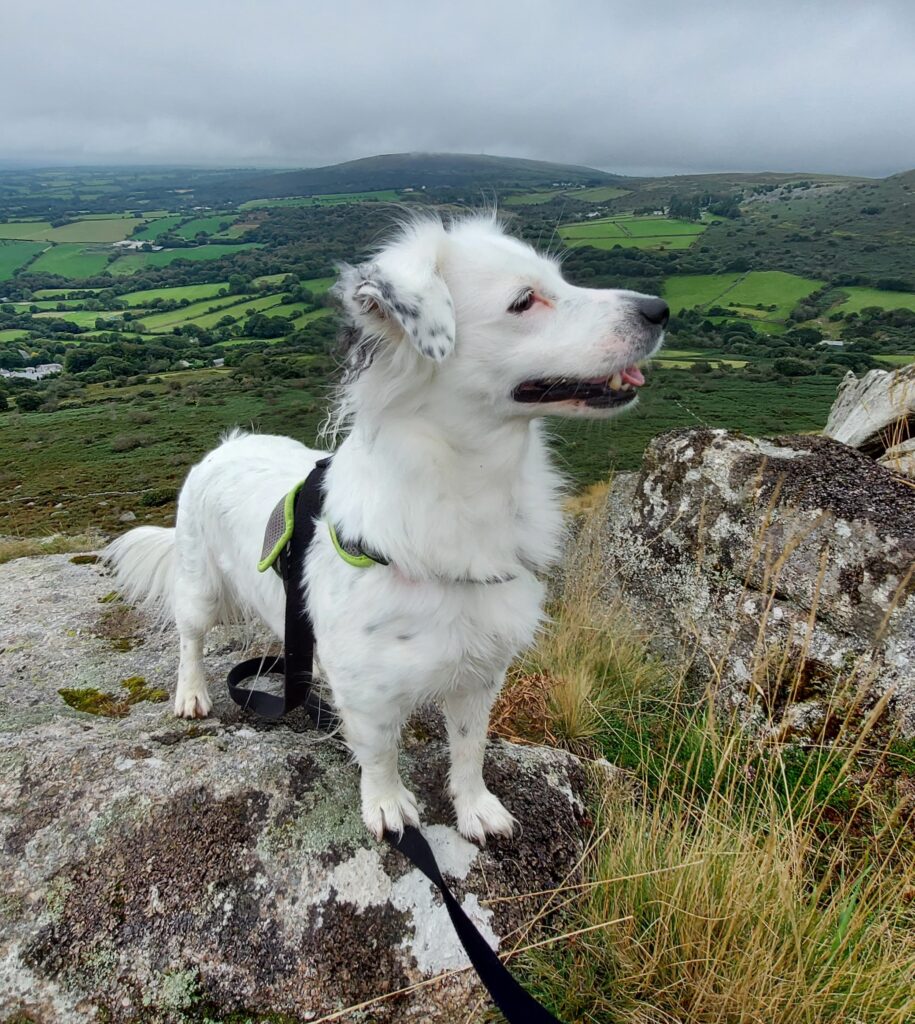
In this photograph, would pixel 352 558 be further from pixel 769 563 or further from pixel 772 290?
pixel 772 290

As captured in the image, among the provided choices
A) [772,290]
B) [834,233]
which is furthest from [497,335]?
[834,233]

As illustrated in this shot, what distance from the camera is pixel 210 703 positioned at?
3.65m

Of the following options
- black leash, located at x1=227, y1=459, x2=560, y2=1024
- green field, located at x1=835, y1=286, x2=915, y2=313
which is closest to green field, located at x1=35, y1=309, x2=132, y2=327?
green field, located at x1=835, y1=286, x2=915, y2=313

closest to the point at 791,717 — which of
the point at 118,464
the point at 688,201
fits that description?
the point at 118,464

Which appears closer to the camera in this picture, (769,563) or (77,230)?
(769,563)

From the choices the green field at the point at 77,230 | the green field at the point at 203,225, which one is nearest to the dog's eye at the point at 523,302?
the green field at the point at 203,225

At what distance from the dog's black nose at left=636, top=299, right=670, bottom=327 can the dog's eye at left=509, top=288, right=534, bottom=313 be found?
0.42 metres

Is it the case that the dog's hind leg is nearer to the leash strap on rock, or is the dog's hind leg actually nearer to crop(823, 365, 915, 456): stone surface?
the leash strap on rock

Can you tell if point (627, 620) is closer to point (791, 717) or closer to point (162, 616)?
point (791, 717)

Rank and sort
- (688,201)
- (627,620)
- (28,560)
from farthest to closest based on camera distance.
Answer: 1. (688,201)
2. (28,560)
3. (627,620)

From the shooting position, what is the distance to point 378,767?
270 centimetres

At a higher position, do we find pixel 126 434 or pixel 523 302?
pixel 523 302

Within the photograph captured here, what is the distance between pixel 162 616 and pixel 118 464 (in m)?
65.1

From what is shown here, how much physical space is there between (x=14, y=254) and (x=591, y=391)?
17531 cm
